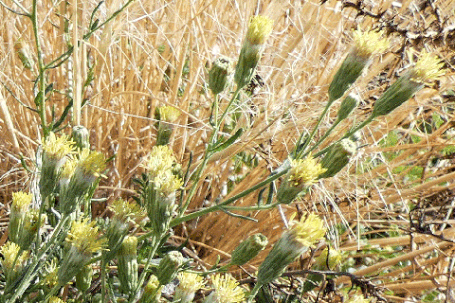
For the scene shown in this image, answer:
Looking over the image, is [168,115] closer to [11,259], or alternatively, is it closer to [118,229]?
[118,229]

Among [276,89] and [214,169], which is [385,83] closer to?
[276,89]

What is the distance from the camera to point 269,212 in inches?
82.6

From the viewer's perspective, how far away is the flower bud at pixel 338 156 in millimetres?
1260

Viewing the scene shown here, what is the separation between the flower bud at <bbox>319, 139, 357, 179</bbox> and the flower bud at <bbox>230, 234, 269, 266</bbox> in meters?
0.19

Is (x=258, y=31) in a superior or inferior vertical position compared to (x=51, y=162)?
superior

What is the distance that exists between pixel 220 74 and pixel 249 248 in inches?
14.7

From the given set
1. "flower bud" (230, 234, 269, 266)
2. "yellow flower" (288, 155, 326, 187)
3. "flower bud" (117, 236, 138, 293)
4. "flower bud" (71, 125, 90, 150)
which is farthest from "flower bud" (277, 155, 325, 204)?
"flower bud" (71, 125, 90, 150)

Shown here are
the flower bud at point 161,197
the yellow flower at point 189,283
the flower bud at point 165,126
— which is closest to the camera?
the flower bud at point 161,197

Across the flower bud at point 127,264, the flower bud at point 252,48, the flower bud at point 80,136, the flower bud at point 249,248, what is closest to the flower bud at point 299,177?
the flower bud at point 249,248

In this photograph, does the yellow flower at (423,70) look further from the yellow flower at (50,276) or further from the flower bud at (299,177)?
the yellow flower at (50,276)

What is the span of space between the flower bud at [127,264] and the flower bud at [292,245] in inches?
10.1

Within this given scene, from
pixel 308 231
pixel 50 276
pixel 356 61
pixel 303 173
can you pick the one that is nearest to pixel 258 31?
pixel 356 61

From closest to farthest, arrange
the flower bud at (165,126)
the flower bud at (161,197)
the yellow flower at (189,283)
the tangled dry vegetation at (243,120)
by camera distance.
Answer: the flower bud at (161,197) < the yellow flower at (189,283) < the flower bud at (165,126) < the tangled dry vegetation at (243,120)

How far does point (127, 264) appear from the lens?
1266 mm
